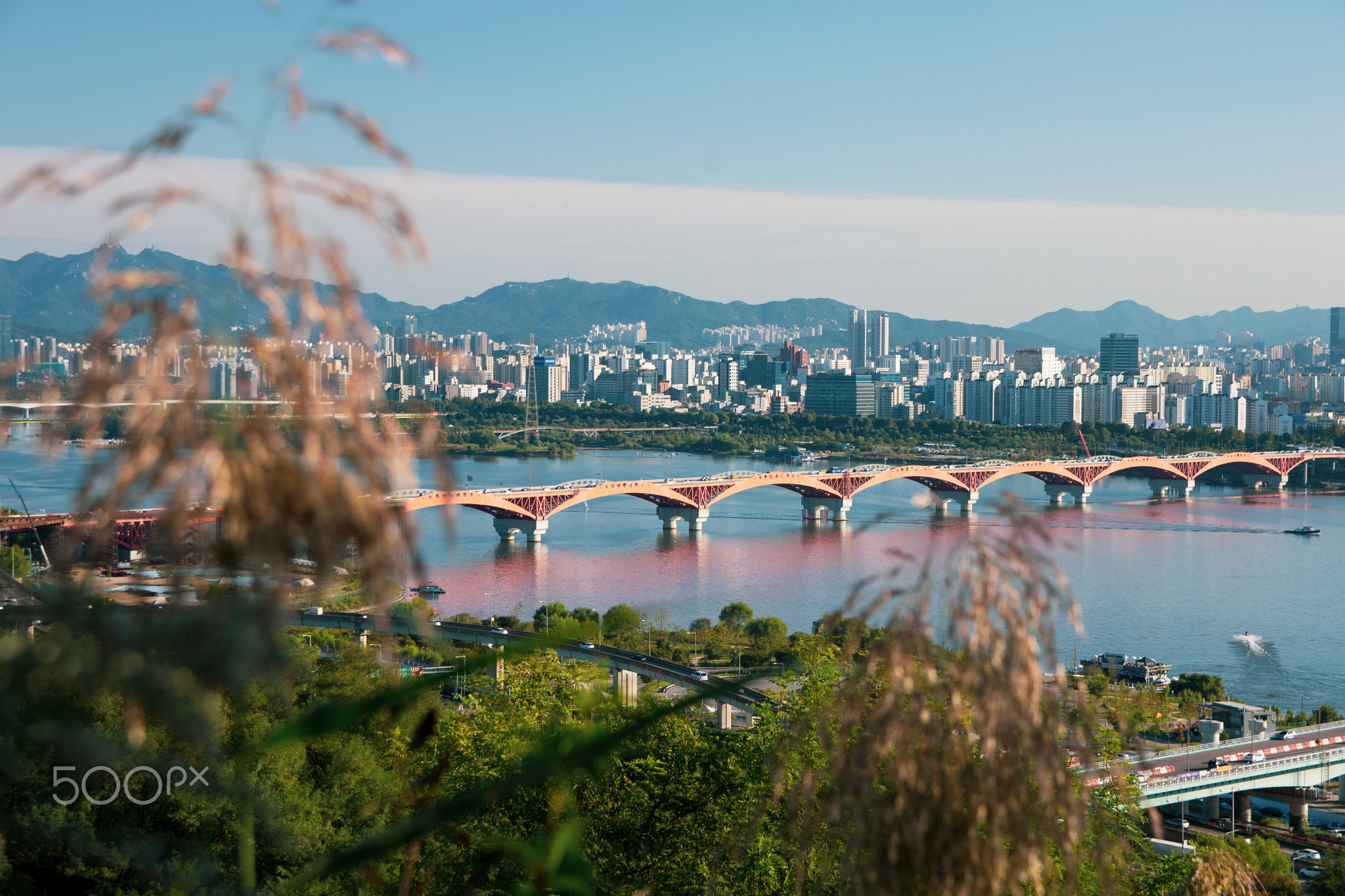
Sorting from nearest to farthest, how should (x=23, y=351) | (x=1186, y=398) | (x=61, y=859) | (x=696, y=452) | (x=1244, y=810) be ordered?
1. (x=23, y=351)
2. (x=61, y=859)
3. (x=1244, y=810)
4. (x=696, y=452)
5. (x=1186, y=398)

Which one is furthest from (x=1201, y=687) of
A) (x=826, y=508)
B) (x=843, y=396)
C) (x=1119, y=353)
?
(x=1119, y=353)

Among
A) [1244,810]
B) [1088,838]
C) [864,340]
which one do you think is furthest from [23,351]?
[864,340]

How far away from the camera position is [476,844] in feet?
1.93

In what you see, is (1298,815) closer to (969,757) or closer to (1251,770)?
(1251,770)

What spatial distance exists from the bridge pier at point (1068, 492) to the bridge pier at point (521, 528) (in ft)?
39.0

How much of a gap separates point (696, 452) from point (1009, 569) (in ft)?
122

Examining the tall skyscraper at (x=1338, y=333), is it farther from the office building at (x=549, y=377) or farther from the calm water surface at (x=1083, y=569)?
the calm water surface at (x=1083, y=569)

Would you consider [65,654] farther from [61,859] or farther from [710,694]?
[61,859]

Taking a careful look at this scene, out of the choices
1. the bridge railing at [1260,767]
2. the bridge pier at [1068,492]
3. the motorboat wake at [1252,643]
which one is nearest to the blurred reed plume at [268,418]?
the bridge railing at [1260,767]

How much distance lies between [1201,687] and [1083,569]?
6164 millimetres

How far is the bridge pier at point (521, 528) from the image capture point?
1927 centimetres

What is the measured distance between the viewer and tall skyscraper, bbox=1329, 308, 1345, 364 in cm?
8681

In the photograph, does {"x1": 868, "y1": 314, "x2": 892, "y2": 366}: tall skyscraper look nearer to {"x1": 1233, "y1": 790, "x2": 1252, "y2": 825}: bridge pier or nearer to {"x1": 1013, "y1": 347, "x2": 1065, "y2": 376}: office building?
{"x1": 1013, "y1": 347, "x2": 1065, "y2": 376}: office building

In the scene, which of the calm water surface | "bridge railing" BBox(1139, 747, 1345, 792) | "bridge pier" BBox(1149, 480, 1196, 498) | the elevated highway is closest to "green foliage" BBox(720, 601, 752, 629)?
the calm water surface
